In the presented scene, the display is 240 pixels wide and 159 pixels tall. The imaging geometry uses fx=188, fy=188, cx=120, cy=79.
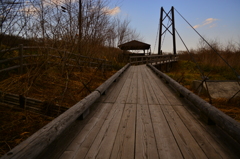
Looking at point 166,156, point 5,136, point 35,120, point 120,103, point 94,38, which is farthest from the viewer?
point 94,38

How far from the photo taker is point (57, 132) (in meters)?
1.90

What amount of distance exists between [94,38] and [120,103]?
5719 millimetres

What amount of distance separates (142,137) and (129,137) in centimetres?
16

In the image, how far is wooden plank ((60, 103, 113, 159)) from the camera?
1.92m

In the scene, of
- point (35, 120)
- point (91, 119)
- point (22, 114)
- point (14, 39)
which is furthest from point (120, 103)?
point (14, 39)

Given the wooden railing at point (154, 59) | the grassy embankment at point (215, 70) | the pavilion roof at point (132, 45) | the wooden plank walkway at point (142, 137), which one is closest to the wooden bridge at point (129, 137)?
Result: the wooden plank walkway at point (142, 137)

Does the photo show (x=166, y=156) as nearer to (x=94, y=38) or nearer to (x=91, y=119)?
(x=91, y=119)

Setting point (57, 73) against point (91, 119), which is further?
point (57, 73)

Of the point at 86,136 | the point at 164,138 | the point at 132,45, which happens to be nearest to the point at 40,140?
the point at 86,136

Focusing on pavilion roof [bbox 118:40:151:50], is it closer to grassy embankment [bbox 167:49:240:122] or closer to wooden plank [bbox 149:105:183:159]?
grassy embankment [bbox 167:49:240:122]

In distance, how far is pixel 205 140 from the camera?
2236 millimetres

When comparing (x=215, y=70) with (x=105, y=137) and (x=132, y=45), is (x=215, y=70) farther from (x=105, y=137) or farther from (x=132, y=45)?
(x=105, y=137)

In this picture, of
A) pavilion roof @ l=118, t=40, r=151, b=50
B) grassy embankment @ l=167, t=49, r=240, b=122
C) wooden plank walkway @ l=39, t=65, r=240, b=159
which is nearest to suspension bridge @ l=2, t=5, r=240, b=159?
wooden plank walkway @ l=39, t=65, r=240, b=159

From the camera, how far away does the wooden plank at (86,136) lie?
1.92 m
